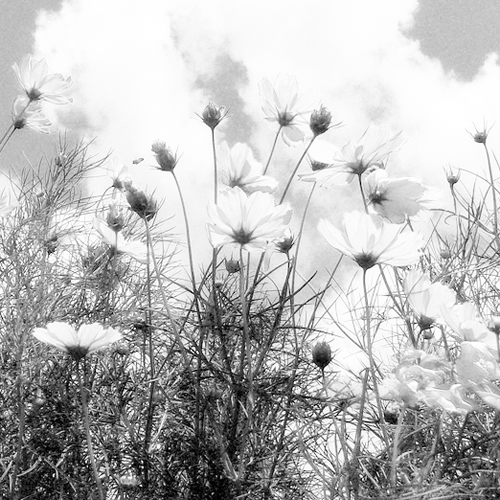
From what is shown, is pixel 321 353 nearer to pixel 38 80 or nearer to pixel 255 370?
pixel 255 370

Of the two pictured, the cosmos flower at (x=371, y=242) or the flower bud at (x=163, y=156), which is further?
the flower bud at (x=163, y=156)

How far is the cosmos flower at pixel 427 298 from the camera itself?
0.45m

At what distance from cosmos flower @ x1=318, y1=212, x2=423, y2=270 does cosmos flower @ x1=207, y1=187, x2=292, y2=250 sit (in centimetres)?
5

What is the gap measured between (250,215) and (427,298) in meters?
0.14

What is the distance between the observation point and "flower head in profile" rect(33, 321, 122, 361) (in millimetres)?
510

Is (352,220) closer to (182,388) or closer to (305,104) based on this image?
(305,104)

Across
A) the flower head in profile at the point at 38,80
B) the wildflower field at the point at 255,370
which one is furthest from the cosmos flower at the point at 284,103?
the flower head in profile at the point at 38,80

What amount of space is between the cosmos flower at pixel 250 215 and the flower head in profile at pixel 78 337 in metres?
0.12

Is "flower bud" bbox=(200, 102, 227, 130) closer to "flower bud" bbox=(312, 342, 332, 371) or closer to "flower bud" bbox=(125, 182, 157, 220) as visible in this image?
"flower bud" bbox=(125, 182, 157, 220)

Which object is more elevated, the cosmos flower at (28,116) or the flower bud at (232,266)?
the cosmos flower at (28,116)

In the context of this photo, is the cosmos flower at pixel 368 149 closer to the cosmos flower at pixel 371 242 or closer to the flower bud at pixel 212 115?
the cosmos flower at pixel 371 242

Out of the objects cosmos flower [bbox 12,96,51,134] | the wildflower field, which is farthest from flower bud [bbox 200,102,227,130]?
cosmos flower [bbox 12,96,51,134]

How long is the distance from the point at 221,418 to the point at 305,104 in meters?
0.33

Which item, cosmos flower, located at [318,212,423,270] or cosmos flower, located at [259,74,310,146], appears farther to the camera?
cosmos flower, located at [259,74,310,146]
